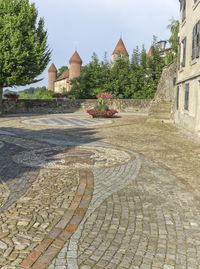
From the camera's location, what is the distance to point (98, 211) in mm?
4137

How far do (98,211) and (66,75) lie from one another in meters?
74.2

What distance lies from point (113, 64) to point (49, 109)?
13.2 meters

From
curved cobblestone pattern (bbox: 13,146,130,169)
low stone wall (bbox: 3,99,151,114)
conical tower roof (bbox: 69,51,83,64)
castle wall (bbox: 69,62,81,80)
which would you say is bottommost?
curved cobblestone pattern (bbox: 13,146,130,169)

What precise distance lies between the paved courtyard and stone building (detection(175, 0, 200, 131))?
640cm

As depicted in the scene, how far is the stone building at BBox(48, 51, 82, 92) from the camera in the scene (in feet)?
205

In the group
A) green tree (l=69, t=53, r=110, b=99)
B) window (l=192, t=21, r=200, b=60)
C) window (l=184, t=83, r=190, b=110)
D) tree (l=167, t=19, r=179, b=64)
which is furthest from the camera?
green tree (l=69, t=53, r=110, b=99)

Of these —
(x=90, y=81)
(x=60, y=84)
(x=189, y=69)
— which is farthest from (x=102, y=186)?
(x=60, y=84)

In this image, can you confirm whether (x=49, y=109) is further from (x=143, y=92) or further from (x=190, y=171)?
(x=190, y=171)

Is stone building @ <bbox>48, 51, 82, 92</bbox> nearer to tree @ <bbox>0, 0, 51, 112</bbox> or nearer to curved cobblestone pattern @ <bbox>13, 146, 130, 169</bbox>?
tree @ <bbox>0, 0, 51, 112</bbox>

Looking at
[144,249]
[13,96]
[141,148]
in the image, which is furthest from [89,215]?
[13,96]

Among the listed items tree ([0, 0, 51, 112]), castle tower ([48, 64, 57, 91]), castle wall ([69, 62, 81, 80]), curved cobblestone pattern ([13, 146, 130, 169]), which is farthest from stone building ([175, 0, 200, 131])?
castle tower ([48, 64, 57, 91])

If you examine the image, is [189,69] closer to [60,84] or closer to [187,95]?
[187,95]

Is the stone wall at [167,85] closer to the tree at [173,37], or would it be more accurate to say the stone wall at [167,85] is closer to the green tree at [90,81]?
the tree at [173,37]

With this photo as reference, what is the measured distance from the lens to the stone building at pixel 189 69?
13195 millimetres
